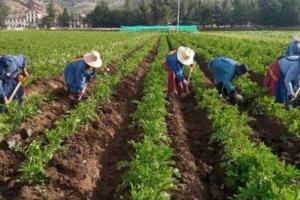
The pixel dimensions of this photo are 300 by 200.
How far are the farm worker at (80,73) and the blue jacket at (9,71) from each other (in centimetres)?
130

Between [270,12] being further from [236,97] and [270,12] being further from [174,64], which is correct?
[236,97]

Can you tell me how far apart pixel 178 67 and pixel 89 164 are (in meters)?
5.47

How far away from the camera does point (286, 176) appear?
19.9ft

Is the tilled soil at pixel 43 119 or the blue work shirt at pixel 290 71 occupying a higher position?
the blue work shirt at pixel 290 71

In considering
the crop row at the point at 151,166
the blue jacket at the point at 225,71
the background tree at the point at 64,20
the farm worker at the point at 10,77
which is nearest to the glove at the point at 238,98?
the blue jacket at the point at 225,71

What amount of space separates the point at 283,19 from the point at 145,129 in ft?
344

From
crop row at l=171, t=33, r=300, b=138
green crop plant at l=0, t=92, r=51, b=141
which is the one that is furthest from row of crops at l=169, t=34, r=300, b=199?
green crop plant at l=0, t=92, r=51, b=141

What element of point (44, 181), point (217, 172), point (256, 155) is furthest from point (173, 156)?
point (44, 181)

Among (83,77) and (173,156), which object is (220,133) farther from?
(83,77)

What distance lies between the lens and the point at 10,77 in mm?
10438

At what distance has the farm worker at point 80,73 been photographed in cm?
1123

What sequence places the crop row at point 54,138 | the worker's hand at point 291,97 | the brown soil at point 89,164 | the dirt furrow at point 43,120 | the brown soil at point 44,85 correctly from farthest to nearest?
1. the brown soil at point 44,85
2. the worker's hand at point 291,97
3. the dirt furrow at point 43,120
4. the crop row at point 54,138
5. the brown soil at point 89,164

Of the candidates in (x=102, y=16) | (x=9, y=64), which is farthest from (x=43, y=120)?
(x=102, y=16)

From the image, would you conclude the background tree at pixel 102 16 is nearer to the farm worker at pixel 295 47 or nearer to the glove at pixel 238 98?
the farm worker at pixel 295 47
